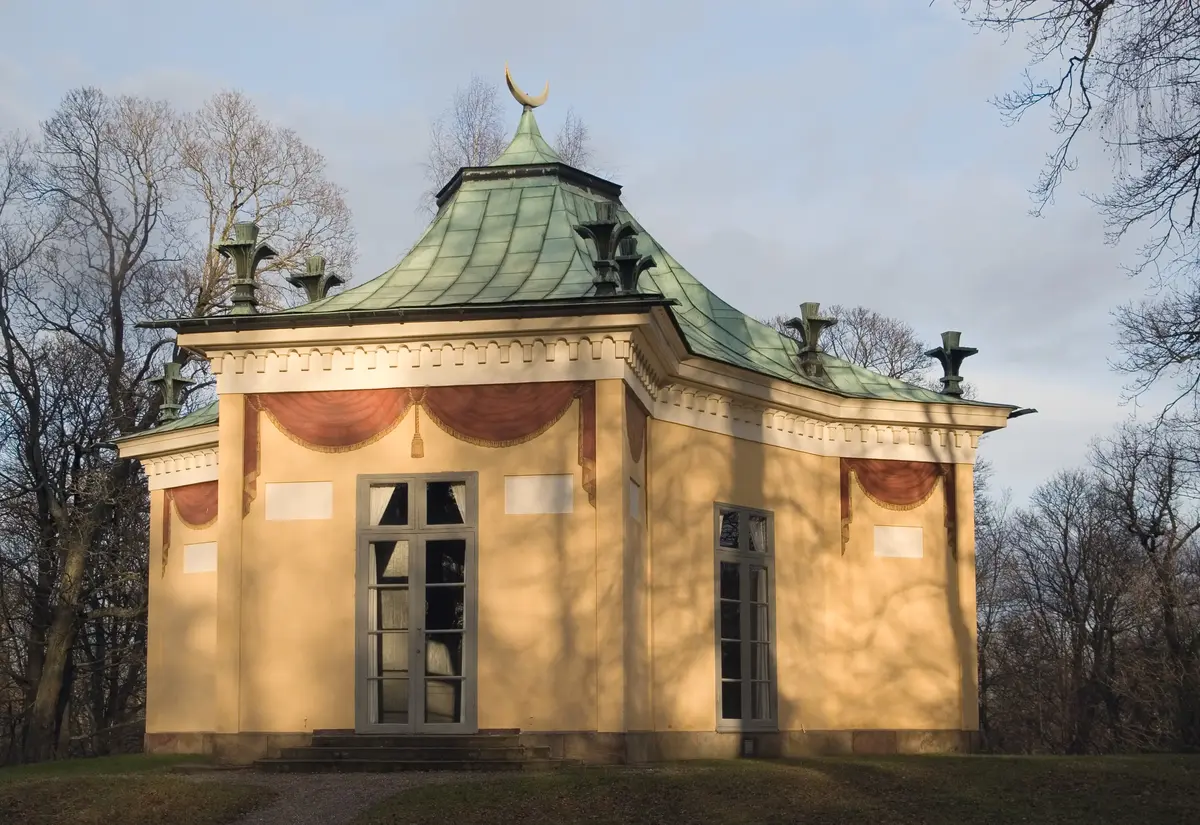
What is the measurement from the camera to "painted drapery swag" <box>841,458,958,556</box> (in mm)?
20078

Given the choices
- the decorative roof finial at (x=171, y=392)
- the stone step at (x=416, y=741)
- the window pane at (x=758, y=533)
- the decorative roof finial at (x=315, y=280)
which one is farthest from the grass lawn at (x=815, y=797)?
the decorative roof finial at (x=171, y=392)

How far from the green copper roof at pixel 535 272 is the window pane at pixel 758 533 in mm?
1776

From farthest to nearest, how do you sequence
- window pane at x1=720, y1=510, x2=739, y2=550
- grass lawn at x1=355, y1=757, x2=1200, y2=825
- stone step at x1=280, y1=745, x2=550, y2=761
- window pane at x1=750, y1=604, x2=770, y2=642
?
window pane at x1=750, y1=604, x2=770, y2=642 → window pane at x1=720, y1=510, x2=739, y2=550 → stone step at x1=280, y1=745, x2=550, y2=761 → grass lawn at x1=355, y1=757, x2=1200, y2=825

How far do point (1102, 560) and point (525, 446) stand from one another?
30020 mm

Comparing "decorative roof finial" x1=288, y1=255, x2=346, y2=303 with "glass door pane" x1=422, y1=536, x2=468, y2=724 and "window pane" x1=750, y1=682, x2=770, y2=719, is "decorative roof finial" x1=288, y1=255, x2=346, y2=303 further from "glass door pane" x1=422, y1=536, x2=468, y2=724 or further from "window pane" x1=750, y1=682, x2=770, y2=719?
"window pane" x1=750, y1=682, x2=770, y2=719

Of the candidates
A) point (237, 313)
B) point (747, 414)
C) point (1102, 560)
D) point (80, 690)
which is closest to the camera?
point (237, 313)

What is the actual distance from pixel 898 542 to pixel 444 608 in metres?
7.27

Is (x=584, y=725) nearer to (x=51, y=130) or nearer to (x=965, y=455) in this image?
(x=965, y=455)

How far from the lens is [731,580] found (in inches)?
710

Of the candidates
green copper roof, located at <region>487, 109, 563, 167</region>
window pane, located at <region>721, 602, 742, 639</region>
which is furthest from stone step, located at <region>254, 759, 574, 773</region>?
green copper roof, located at <region>487, 109, 563, 167</region>

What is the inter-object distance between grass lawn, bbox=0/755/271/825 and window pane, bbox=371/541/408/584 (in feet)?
9.85

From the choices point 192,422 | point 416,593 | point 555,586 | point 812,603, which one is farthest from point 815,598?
point 192,422

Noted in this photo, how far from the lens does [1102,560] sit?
137ft

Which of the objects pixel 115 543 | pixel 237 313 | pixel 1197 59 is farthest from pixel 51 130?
pixel 1197 59
